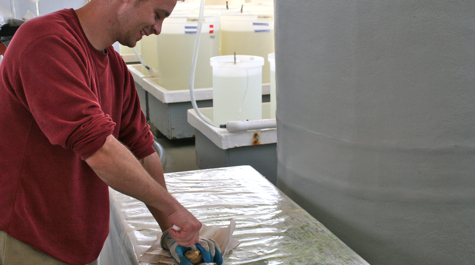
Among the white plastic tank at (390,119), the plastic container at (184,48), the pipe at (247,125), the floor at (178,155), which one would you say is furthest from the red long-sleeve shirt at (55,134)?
the plastic container at (184,48)

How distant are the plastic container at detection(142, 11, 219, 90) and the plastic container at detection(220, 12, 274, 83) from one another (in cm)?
14

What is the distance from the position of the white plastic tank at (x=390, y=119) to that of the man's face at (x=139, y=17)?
50 cm

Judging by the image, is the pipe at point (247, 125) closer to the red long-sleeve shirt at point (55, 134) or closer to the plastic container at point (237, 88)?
the plastic container at point (237, 88)

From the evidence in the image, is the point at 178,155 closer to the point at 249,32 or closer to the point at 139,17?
the point at 249,32

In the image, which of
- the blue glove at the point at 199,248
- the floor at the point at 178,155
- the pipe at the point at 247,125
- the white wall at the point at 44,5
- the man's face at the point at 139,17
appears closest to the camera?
the man's face at the point at 139,17

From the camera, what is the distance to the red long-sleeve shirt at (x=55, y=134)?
91 centimetres

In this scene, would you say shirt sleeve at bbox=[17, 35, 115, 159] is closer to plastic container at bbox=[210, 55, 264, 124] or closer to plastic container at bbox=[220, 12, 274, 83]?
plastic container at bbox=[210, 55, 264, 124]

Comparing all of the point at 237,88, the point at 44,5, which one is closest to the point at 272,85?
the point at 237,88

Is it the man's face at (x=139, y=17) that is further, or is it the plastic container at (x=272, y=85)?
the plastic container at (x=272, y=85)

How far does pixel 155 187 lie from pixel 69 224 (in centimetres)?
26

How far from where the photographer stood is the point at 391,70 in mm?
1170

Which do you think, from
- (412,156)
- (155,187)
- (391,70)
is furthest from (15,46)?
(412,156)

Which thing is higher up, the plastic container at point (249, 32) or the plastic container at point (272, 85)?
the plastic container at point (249, 32)

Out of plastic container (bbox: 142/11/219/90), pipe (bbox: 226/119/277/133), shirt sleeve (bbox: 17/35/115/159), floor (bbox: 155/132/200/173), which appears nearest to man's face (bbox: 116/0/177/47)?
shirt sleeve (bbox: 17/35/115/159)
